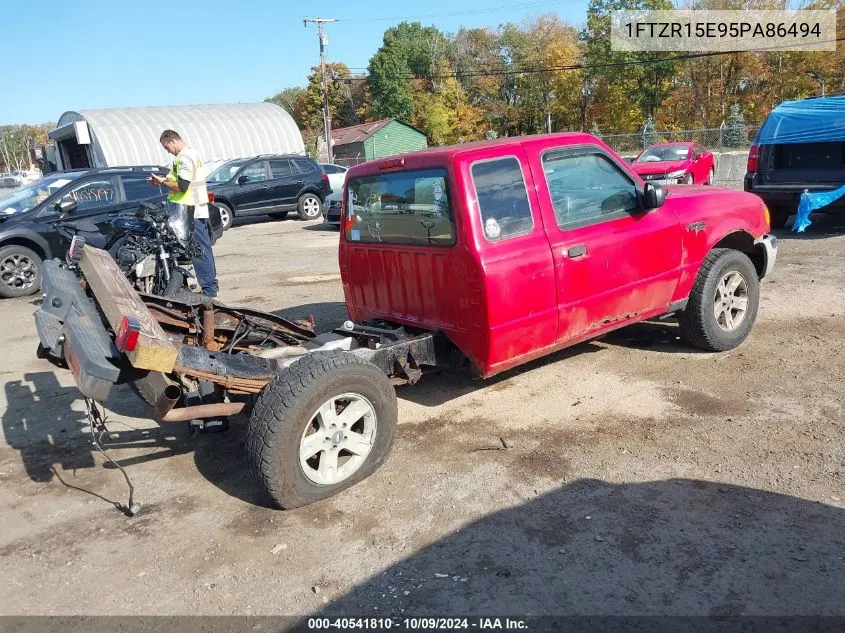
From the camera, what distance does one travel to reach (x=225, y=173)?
16703 mm

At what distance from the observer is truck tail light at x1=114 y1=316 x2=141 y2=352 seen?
296 cm

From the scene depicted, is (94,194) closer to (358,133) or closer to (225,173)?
(225,173)

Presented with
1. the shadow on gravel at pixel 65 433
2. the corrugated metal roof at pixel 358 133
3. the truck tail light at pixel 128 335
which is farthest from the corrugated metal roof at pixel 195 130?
the corrugated metal roof at pixel 358 133

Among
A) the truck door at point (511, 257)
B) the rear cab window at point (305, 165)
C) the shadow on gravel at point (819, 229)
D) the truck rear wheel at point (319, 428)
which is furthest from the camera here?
the rear cab window at point (305, 165)

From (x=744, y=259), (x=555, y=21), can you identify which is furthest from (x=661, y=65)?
(x=744, y=259)

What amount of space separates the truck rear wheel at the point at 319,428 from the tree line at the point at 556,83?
42017 millimetres

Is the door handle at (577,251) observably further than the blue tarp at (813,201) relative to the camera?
No

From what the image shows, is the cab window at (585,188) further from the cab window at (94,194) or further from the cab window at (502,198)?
the cab window at (94,194)

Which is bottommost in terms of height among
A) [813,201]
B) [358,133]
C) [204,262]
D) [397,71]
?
[813,201]

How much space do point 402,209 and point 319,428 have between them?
5.53ft

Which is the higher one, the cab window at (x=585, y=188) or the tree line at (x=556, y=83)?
the tree line at (x=556, y=83)

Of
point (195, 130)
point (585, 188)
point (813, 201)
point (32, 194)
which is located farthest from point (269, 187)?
point (585, 188)

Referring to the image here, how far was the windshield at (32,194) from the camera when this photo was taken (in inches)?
389

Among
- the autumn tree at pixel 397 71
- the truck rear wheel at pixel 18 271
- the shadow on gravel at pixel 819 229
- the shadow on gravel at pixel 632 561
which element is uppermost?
the autumn tree at pixel 397 71
